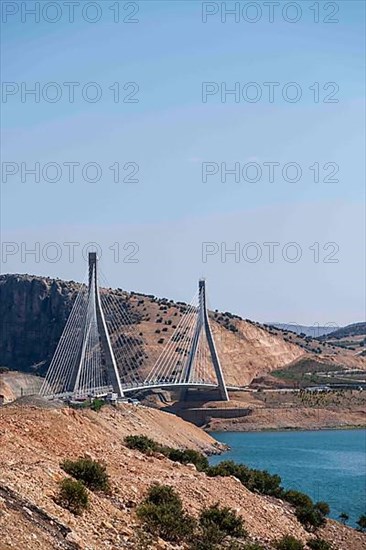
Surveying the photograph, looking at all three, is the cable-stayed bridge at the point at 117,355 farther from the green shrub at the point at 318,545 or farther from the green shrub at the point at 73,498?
the green shrub at the point at 73,498

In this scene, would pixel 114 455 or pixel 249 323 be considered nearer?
pixel 114 455

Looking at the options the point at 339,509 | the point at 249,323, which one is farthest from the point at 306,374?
the point at 339,509

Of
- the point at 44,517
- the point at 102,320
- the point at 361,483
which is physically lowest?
the point at 361,483

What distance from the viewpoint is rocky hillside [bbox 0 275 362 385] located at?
7569 centimetres

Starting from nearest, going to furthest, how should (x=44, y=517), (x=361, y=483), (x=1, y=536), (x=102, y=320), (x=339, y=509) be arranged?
(x=1, y=536), (x=44, y=517), (x=339, y=509), (x=361, y=483), (x=102, y=320)

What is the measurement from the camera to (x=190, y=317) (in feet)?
250

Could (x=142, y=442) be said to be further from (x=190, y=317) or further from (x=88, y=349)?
(x=190, y=317)

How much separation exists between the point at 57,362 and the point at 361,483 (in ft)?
77.5

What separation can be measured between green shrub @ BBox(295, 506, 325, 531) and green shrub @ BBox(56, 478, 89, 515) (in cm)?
659

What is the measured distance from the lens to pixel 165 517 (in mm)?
13367

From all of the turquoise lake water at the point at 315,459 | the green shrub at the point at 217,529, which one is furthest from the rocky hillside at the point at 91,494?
the turquoise lake water at the point at 315,459

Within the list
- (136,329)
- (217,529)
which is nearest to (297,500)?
(217,529)

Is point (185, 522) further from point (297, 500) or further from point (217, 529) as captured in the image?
point (297, 500)

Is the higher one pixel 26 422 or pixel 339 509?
pixel 26 422
